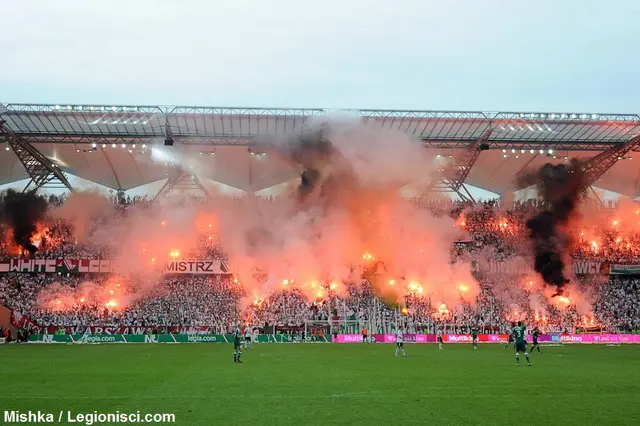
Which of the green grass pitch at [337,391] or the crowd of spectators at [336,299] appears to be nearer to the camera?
the green grass pitch at [337,391]

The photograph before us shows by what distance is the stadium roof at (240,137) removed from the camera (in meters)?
44.1

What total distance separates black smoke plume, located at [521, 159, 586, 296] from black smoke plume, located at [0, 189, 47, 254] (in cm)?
4355

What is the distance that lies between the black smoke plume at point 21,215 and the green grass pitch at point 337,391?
1265 inches

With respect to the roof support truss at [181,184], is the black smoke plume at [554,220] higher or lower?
lower

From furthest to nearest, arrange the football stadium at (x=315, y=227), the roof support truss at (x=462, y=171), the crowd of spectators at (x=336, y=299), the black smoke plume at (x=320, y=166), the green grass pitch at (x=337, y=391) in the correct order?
the roof support truss at (x=462, y=171), the black smoke plume at (x=320, y=166), the crowd of spectators at (x=336, y=299), the football stadium at (x=315, y=227), the green grass pitch at (x=337, y=391)

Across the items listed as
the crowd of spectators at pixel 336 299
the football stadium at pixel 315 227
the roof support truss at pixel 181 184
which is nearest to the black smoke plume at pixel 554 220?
the football stadium at pixel 315 227

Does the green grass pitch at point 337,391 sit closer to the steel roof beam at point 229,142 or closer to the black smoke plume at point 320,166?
the black smoke plume at point 320,166

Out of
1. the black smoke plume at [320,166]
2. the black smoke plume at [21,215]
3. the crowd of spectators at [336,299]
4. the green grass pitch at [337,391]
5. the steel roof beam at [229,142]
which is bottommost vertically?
the green grass pitch at [337,391]

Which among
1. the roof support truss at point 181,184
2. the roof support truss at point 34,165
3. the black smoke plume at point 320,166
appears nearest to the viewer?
the black smoke plume at point 320,166

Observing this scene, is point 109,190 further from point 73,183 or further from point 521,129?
point 521,129

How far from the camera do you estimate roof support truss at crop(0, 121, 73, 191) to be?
154 ft

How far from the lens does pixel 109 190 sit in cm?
5522

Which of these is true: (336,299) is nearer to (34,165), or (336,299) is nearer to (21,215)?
(21,215)

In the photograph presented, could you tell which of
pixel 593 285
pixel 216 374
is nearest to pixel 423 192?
pixel 593 285
